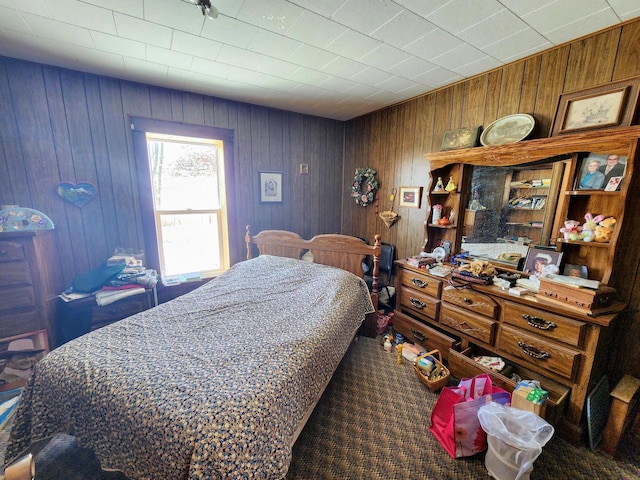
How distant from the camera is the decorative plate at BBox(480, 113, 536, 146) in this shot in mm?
1919

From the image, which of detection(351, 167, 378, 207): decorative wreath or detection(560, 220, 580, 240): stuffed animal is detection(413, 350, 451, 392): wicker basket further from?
detection(351, 167, 378, 207): decorative wreath

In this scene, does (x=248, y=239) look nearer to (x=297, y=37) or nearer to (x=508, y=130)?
(x=297, y=37)

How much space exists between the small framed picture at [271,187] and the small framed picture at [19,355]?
7.50ft

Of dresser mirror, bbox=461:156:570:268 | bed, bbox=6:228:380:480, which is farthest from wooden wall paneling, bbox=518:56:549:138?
bed, bbox=6:228:380:480

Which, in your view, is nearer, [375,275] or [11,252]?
[11,252]

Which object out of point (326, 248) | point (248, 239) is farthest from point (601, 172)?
point (248, 239)

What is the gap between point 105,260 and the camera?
8.15 feet

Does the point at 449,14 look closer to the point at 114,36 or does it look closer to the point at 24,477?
the point at 114,36

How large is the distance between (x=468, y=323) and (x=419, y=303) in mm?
445

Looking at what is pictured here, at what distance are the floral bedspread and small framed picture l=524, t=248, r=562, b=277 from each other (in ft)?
4.74

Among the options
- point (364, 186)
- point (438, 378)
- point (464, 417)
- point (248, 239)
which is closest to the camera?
point (464, 417)

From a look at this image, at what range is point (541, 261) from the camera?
1830 millimetres

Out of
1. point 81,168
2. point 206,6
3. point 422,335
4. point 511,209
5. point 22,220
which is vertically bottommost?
point 422,335

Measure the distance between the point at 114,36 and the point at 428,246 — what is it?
2977 millimetres
